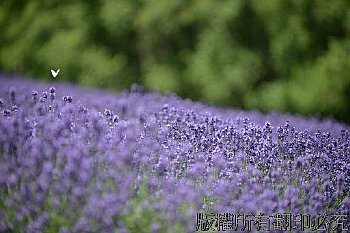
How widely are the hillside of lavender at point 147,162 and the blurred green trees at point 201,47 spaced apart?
8.1 inches

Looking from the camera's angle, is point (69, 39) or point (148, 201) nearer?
point (148, 201)

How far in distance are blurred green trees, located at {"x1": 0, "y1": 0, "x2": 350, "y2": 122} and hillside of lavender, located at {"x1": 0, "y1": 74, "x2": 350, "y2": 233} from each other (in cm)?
21

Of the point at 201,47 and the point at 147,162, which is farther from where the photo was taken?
the point at 201,47

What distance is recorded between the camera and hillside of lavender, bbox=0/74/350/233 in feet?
4.79

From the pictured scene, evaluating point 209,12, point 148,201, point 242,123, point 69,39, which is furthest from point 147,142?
point 209,12

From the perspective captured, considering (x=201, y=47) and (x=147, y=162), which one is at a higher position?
(x=201, y=47)

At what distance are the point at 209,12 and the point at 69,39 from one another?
0.76 meters

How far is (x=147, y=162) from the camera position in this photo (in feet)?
5.53

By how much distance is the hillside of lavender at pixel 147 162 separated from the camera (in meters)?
1.46

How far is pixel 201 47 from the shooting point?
2643 millimetres

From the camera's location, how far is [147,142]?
1771 millimetres

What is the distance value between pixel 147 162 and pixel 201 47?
112cm

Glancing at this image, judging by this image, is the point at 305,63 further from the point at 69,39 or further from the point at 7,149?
the point at 7,149

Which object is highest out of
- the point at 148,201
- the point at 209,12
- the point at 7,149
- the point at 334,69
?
the point at 209,12
